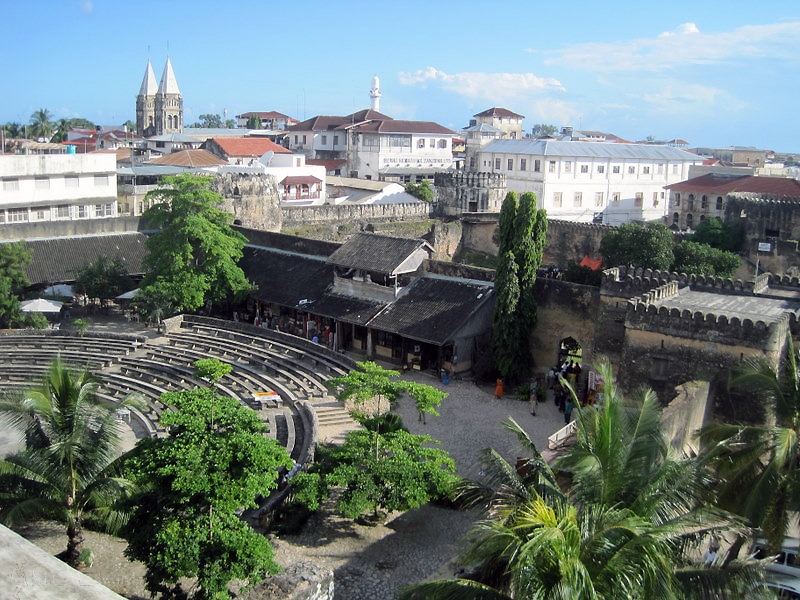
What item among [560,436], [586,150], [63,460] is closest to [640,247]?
[560,436]

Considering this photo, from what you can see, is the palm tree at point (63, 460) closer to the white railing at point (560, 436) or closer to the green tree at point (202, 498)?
the green tree at point (202, 498)

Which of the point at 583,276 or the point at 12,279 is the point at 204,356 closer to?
the point at 12,279

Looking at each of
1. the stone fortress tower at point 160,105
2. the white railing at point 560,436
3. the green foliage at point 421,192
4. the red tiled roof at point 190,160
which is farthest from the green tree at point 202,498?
the stone fortress tower at point 160,105

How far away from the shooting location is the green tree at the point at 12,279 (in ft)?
105

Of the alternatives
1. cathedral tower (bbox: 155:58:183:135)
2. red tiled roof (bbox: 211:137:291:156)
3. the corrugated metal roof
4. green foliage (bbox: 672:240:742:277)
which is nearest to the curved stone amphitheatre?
green foliage (bbox: 672:240:742:277)

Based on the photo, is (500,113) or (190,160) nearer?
(190,160)

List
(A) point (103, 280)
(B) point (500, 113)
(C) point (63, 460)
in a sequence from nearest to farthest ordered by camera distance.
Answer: (C) point (63, 460)
(A) point (103, 280)
(B) point (500, 113)

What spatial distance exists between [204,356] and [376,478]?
1433 centimetres

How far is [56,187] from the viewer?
45.4 m

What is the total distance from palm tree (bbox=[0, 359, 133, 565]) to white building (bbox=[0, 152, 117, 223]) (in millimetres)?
31856

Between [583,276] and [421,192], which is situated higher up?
[421,192]

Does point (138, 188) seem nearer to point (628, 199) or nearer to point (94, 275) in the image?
point (94, 275)

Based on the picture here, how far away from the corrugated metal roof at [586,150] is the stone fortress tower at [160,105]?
2093 inches

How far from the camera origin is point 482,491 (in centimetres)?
1305
